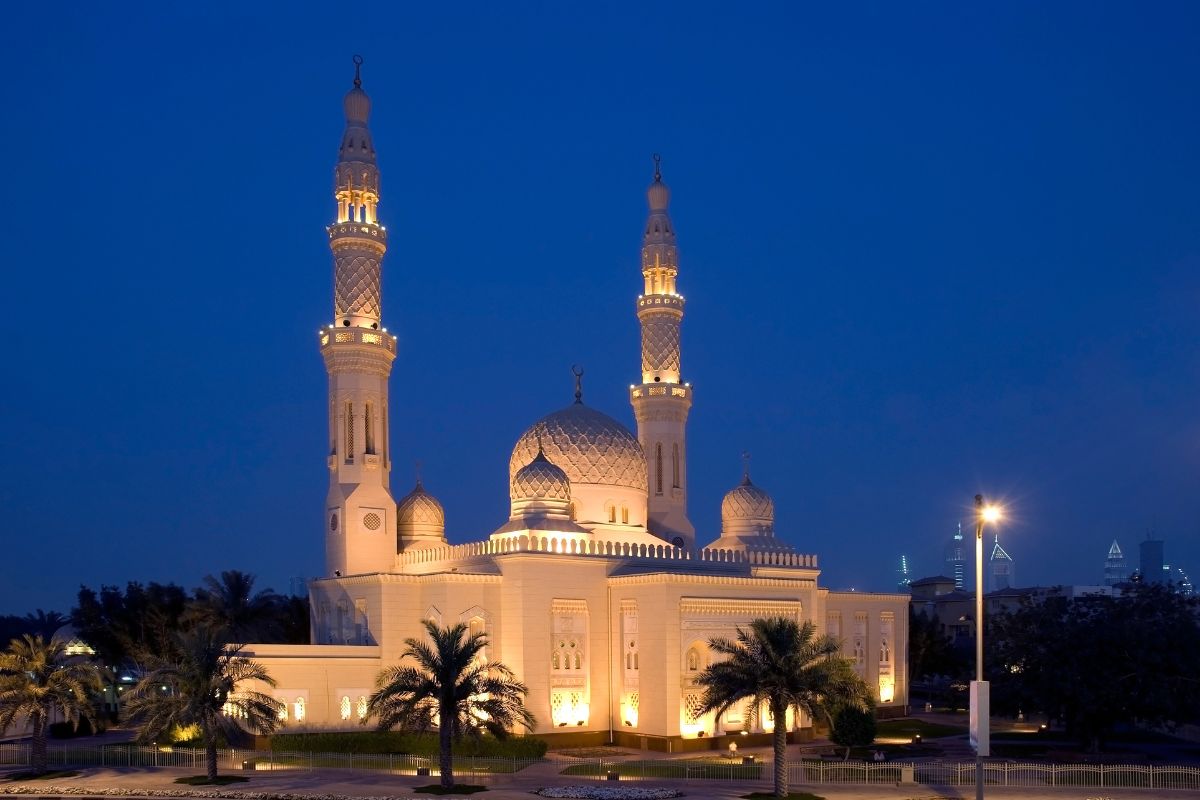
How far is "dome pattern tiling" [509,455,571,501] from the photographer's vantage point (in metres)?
39.6

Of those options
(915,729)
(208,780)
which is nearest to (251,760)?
(208,780)

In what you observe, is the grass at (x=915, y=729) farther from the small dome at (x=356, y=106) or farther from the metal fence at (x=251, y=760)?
Result: the small dome at (x=356, y=106)

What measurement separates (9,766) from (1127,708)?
29776 mm

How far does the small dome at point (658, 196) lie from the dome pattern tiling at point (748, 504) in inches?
478

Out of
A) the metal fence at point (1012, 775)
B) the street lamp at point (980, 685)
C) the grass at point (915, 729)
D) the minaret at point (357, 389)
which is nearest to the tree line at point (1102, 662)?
the metal fence at point (1012, 775)

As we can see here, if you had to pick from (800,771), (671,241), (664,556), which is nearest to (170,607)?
(664,556)

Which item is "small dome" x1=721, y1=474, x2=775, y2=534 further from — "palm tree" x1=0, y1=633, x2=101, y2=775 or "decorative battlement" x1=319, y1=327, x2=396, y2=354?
"palm tree" x1=0, y1=633, x2=101, y2=775

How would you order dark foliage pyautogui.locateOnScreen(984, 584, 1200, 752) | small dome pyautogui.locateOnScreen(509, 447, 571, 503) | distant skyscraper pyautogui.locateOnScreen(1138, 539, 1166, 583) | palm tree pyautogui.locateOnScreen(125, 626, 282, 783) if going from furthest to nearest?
distant skyscraper pyautogui.locateOnScreen(1138, 539, 1166, 583) < small dome pyautogui.locateOnScreen(509, 447, 571, 503) < dark foliage pyautogui.locateOnScreen(984, 584, 1200, 752) < palm tree pyautogui.locateOnScreen(125, 626, 282, 783)

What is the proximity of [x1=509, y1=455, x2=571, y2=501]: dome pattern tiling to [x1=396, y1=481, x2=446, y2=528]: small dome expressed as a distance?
19.5 ft

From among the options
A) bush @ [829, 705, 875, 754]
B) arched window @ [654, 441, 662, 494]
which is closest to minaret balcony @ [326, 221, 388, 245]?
arched window @ [654, 441, 662, 494]

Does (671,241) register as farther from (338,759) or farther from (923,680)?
(923,680)

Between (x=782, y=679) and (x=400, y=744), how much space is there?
40.1 ft

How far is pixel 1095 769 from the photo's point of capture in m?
28.0

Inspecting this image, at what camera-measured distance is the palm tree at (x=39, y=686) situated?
3031cm
